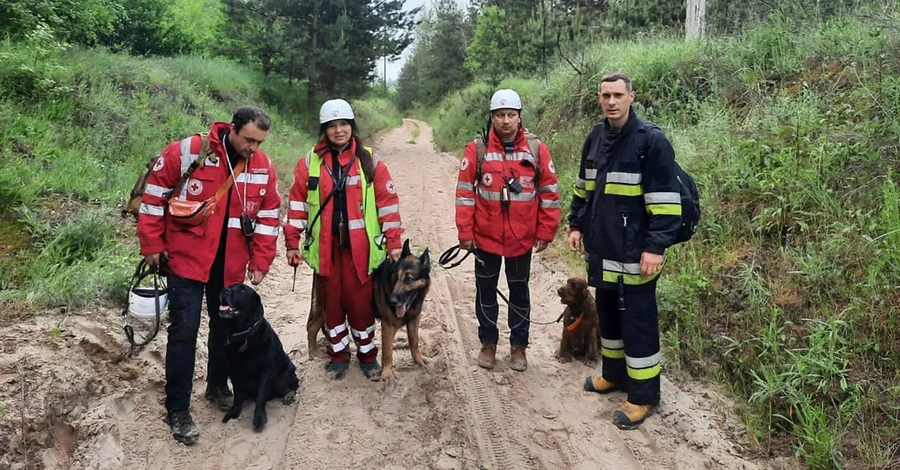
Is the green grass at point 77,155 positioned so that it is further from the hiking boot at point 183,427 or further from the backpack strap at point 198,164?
the backpack strap at point 198,164

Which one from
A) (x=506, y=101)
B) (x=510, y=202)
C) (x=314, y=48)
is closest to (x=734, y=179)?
(x=510, y=202)

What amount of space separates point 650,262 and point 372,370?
2415mm

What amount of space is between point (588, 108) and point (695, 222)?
7.14 m

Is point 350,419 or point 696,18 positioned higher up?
point 696,18

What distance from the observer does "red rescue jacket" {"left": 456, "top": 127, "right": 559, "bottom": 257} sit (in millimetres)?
4484

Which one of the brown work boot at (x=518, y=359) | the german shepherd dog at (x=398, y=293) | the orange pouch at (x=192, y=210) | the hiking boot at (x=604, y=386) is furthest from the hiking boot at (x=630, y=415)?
the orange pouch at (x=192, y=210)

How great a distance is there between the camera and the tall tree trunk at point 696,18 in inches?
440

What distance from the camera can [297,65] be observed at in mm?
18797

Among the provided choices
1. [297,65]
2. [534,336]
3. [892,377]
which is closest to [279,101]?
[297,65]

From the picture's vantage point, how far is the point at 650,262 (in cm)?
365

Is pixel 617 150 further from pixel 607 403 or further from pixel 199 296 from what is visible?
pixel 199 296

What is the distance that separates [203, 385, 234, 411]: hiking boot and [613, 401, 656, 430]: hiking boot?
2.85m

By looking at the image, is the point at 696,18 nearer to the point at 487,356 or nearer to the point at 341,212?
the point at 487,356

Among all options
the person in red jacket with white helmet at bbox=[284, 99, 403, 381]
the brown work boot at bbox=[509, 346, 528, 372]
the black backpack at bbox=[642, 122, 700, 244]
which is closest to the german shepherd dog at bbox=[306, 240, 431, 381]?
the person in red jacket with white helmet at bbox=[284, 99, 403, 381]
